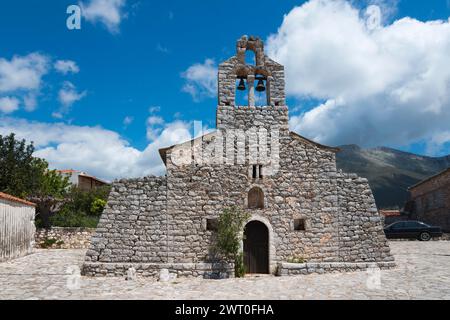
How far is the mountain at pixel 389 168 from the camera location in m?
49.8

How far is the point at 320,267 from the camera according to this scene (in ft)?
40.0

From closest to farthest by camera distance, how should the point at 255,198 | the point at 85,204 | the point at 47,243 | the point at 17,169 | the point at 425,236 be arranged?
1. the point at 255,198
2. the point at 47,243
3. the point at 425,236
4. the point at 17,169
5. the point at 85,204

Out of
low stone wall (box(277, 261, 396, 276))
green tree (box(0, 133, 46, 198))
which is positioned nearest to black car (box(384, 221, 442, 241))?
low stone wall (box(277, 261, 396, 276))

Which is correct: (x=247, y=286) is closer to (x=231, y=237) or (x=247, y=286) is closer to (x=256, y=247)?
(x=231, y=237)

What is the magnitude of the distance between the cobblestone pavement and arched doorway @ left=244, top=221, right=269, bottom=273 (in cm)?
113

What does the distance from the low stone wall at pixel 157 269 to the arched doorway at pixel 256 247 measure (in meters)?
1.14

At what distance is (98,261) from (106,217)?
1394 mm

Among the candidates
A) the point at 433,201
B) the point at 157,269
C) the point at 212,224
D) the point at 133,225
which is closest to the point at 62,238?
the point at 133,225

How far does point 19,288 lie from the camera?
9.57 metres

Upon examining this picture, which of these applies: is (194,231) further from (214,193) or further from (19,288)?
(19,288)

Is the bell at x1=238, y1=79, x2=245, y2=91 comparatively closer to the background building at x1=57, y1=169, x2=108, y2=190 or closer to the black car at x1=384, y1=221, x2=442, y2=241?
the black car at x1=384, y1=221, x2=442, y2=241

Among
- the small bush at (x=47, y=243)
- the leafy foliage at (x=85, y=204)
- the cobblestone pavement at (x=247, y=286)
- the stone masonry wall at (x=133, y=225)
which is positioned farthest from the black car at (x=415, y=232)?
the small bush at (x=47, y=243)

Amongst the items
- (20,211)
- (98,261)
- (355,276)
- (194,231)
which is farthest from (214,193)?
(20,211)

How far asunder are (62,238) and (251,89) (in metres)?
15.2
